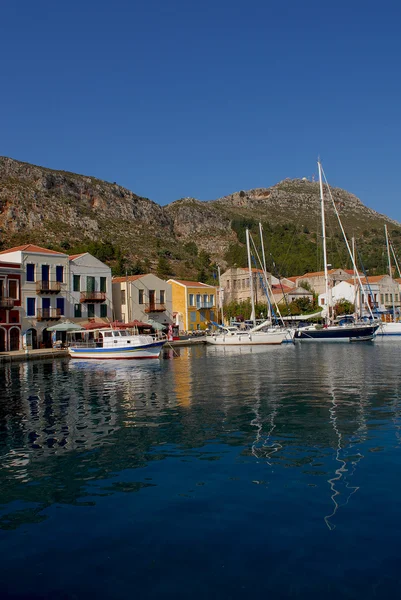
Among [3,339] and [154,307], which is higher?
[154,307]

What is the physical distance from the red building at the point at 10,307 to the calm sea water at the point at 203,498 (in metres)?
28.8

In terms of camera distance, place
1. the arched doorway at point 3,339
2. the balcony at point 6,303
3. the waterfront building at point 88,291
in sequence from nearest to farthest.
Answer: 1. the balcony at point 6,303
2. the arched doorway at point 3,339
3. the waterfront building at point 88,291

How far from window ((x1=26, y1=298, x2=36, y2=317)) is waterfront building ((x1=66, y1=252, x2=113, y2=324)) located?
3.96 meters

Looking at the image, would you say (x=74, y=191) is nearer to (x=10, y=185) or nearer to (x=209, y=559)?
(x=10, y=185)

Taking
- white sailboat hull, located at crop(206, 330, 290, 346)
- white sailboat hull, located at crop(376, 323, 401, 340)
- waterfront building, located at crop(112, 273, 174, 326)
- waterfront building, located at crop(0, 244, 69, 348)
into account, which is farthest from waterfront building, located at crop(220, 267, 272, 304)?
waterfront building, located at crop(0, 244, 69, 348)

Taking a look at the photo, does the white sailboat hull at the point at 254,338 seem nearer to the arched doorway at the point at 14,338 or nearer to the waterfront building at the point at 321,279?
the arched doorway at the point at 14,338

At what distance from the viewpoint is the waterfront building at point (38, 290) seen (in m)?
50.0

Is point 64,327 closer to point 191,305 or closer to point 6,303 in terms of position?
point 6,303

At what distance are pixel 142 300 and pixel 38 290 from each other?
1518 cm

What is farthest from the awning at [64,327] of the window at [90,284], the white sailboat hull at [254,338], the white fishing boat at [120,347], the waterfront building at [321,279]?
the waterfront building at [321,279]

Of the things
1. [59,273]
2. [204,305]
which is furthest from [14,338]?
[204,305]

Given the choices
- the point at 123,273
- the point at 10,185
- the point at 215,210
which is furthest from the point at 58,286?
the point at 215,210

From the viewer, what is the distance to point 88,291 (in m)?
56.3

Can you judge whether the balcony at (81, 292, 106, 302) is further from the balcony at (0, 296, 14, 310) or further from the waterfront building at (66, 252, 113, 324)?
the balcony at (0, 296, 14, 310)
